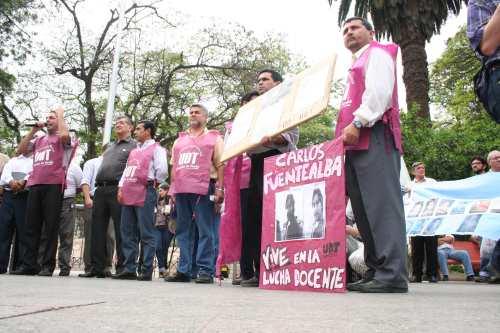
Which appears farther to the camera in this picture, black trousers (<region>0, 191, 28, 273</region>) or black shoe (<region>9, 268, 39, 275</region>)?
black trousers (<region>0, 191, 28, 273</region>)

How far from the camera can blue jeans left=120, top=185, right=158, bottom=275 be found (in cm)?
633

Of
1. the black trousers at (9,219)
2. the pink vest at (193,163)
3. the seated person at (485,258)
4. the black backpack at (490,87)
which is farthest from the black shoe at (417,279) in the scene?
the black backpack at (490,87)

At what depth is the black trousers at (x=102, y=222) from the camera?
21.9 feet

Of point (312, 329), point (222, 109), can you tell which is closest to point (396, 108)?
point (312, 329)

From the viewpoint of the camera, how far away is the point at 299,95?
14.4 ft

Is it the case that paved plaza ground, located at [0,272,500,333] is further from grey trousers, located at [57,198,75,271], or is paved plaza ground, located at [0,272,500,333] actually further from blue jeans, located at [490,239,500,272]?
blue jeans, located at [490,239,500,272]

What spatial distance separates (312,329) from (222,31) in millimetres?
22715

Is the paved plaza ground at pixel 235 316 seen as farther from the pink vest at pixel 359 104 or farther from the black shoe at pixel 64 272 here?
the black shoe at pixel 64 272

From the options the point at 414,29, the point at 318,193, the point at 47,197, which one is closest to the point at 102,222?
the point at 47,197

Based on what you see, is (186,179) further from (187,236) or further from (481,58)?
(481,58)

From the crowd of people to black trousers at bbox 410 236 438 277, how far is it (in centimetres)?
1

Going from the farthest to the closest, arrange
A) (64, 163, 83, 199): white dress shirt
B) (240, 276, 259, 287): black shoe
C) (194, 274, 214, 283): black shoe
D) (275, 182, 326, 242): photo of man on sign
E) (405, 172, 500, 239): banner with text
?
(64, 163, 83, 199): white dress shirt → (405, 172, 500, 239): banner with text → (194, 274, 214, 283): black shoe → (240, 276, 259, 287): black shoe → (275, 182, 326, 242): photo of man on sign

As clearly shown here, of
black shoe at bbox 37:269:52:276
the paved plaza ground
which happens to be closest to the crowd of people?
black shoe at bbox 37:269:52:276

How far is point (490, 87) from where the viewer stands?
9.11ft
